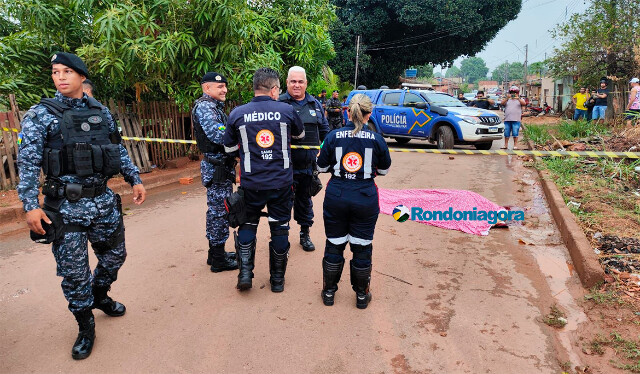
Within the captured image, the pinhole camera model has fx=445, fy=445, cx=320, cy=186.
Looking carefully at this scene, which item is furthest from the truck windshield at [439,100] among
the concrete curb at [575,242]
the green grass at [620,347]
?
the green grass at [620,347]

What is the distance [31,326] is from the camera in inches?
129

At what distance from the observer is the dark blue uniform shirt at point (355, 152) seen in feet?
11.0

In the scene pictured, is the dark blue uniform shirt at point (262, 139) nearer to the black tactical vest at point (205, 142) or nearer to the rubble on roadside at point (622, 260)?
the black tactical vest at point (205, 142)

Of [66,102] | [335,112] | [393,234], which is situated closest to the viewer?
[66,102]

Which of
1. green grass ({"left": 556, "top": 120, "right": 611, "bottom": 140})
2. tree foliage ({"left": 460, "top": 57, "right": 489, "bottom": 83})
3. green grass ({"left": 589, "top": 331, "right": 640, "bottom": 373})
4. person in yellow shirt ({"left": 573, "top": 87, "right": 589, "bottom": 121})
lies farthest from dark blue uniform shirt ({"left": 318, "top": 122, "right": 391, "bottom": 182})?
tree foliage ({"left": 460, "top": 57, "right": 489, "bottom": 83})

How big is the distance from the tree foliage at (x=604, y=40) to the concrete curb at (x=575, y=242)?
355 inches

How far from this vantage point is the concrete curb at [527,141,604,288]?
3854 millimetres

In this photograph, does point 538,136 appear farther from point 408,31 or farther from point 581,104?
point 408,31

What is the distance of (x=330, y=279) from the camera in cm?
355

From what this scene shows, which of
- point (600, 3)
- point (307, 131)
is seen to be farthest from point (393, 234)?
point (600, 3)

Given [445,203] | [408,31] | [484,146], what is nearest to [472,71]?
[408,31]

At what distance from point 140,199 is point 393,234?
3.09 meters

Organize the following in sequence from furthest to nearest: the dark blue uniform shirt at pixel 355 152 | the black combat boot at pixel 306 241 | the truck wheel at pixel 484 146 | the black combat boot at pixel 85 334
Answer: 1. the truck wheel at pixel 484 146
2. the black combat boot at pixel 306 241
3. the dark blue uniform shirt at pixel 355 152
4. the black combat boot at pixel 85 334

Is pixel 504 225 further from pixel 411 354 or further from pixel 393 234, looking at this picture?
pixel 411 354
